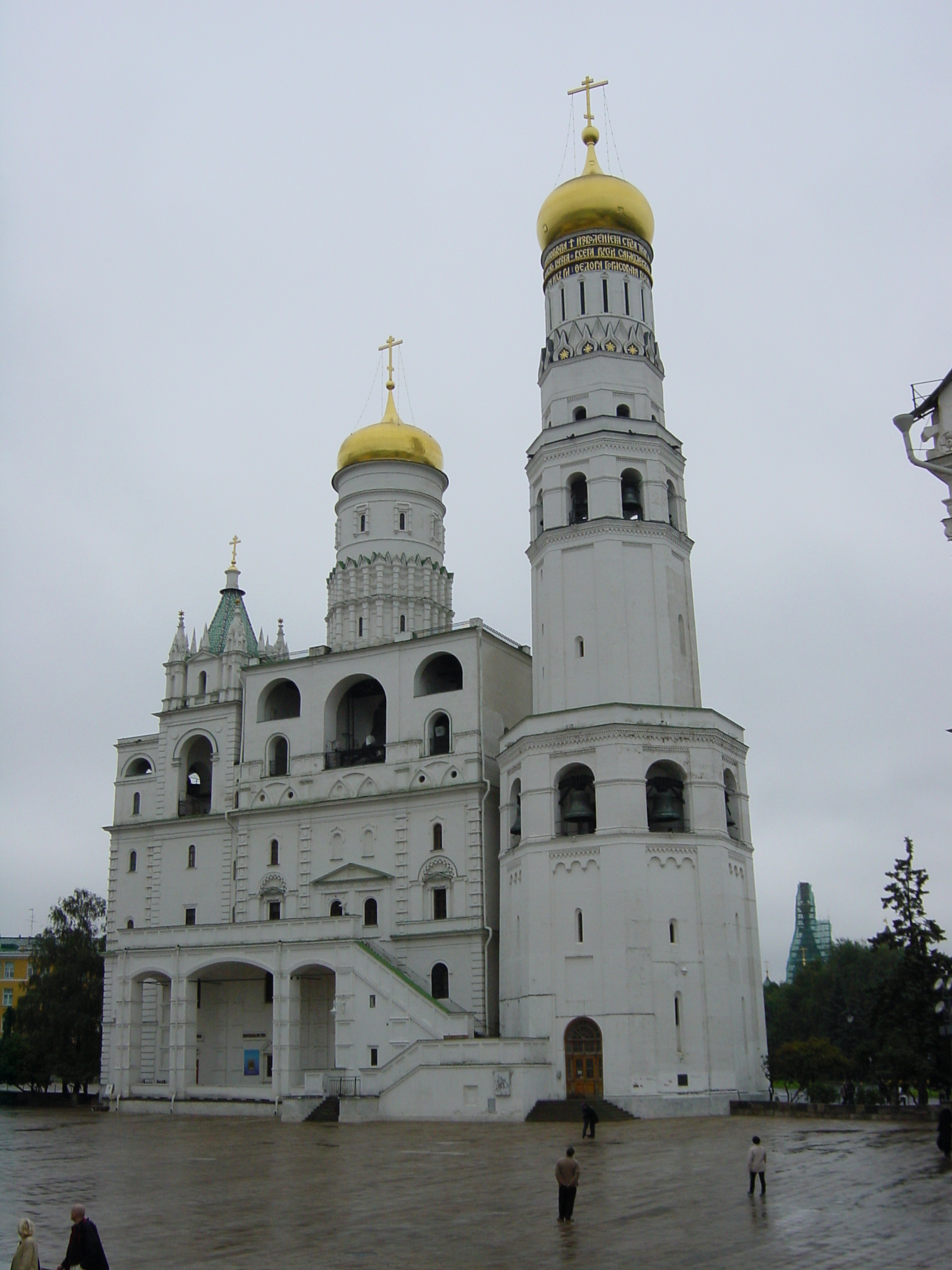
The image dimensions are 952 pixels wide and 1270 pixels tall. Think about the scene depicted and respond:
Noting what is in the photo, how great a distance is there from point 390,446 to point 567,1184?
133ft

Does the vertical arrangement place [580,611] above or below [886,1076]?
above

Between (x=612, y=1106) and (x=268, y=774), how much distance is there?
1998 cm

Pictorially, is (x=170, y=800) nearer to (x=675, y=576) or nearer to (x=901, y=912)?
(x=675, y=576)

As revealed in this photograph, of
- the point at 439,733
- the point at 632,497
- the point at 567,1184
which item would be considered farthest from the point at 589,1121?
the point at 632,497

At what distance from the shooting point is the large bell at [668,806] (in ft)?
130

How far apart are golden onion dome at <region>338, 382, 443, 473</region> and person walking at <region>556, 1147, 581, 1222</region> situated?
3995 cm

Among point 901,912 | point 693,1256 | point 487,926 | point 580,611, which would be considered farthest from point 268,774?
point 693,1256

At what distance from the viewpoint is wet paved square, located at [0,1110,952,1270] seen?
586 inches

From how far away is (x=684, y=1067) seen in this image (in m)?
36.5

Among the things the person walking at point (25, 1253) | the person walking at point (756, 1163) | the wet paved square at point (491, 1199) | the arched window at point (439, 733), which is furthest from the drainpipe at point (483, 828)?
the person walking at point (25, 1253)

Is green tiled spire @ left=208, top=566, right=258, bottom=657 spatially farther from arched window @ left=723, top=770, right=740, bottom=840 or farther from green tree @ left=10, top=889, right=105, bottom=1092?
arched window @ left=723, top=770, right=740, bottom=840

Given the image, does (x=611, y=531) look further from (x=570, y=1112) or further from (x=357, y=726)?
(x=570, y=1112)

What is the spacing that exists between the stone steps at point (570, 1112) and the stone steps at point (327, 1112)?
235 inches

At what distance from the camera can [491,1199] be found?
1923 centimetres
